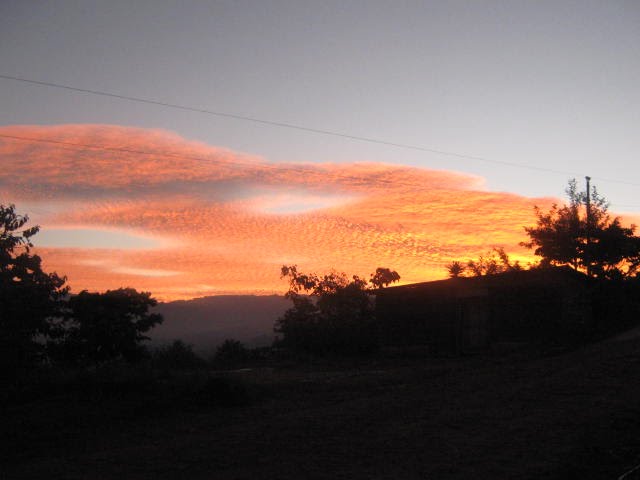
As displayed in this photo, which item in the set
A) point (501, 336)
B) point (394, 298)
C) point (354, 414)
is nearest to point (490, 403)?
point (354, 414)

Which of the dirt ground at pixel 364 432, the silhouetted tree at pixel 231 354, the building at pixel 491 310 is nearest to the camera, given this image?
the dirt ground at pixel 364 432

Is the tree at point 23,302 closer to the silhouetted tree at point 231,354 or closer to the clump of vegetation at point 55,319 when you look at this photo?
the clump of vegetation at point 55,319

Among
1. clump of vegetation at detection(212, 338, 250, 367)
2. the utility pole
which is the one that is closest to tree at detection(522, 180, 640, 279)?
the utility pole

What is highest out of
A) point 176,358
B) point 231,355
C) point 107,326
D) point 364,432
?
point 107,326

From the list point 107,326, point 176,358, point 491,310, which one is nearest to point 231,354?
point 176,358

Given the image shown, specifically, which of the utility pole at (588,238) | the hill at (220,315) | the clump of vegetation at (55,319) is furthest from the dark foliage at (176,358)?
the hill at (220,315)

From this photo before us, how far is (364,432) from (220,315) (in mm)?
111086

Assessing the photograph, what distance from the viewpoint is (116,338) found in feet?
74.3

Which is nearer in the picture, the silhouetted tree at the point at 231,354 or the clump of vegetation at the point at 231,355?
the clump of vegetation at the point at 231,355

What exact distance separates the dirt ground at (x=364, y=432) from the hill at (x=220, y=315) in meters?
88.5

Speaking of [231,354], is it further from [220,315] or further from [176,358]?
[220,315]

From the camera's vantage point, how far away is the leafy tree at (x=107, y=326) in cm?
2219

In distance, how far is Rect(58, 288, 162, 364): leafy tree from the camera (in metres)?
22.2

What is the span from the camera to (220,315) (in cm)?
11862
